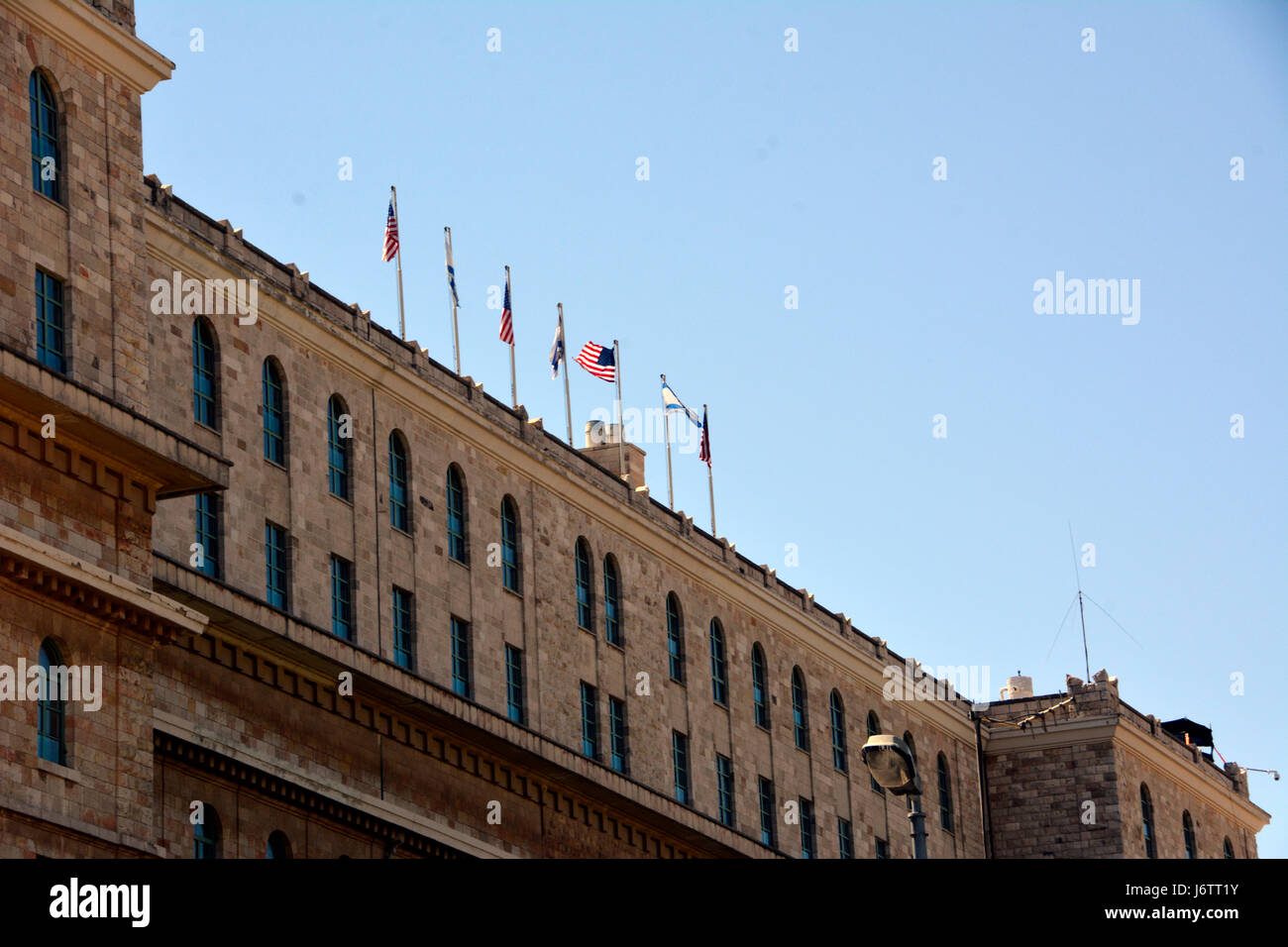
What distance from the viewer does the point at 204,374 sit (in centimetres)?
5025

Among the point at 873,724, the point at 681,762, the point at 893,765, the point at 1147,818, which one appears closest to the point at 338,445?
the point at 681,762

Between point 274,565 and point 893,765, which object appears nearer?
point 893,765

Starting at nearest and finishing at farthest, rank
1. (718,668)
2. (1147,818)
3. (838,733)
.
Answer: (718,668)
(838,733)
(1147,818)

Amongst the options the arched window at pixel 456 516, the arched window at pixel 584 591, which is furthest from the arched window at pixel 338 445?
the arched window at pixel 584 591

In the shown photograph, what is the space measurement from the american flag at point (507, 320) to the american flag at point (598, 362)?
434cm

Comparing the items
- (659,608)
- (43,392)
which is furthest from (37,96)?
(659,608)

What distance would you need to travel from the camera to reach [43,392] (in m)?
38.5

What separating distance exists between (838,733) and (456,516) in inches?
780

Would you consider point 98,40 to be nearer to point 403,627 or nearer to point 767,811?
point 403,627

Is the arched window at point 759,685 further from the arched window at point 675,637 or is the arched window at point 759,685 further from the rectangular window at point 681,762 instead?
the rectangular window at point 681,762

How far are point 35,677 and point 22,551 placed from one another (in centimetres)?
189
